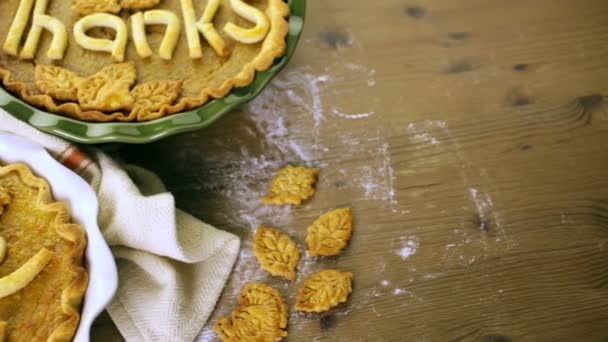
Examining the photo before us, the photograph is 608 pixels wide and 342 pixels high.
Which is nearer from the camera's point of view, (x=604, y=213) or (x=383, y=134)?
(x=604, y=213)

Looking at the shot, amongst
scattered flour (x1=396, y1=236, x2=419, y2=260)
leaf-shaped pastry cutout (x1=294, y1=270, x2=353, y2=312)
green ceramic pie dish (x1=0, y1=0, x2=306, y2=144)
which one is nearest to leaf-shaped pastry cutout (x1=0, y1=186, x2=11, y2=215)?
green ceramic pie dish (x1=0, y1=0, x2=306, y2=144)

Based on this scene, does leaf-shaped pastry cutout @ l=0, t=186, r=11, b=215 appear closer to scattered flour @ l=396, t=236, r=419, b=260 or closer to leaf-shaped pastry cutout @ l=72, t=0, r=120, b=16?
leaf-shaped pastry cutout @ l=72, t=0, r=120, b=16

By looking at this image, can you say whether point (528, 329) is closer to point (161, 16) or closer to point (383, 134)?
point (383, 134)

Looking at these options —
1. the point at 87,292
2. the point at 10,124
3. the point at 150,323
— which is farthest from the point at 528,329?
the point at 10,124

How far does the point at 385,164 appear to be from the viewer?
5.03ft

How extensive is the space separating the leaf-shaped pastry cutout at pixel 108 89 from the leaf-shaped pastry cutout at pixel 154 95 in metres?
0.02

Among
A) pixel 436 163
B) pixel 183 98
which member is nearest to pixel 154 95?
pixel 183 98

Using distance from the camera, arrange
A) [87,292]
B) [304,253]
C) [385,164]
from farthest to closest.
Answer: [385,164], [304,253], [87,292]

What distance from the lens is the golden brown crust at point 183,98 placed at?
1.33m

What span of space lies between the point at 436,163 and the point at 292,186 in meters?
0.36

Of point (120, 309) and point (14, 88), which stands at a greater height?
point (14, 88)

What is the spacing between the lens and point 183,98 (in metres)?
1.38

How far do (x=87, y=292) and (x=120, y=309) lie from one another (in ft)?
0.59

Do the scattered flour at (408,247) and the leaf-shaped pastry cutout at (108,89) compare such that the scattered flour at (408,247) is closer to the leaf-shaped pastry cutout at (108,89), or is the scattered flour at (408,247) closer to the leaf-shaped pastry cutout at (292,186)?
the leaf-shaped pastry cutout at (292,186)
